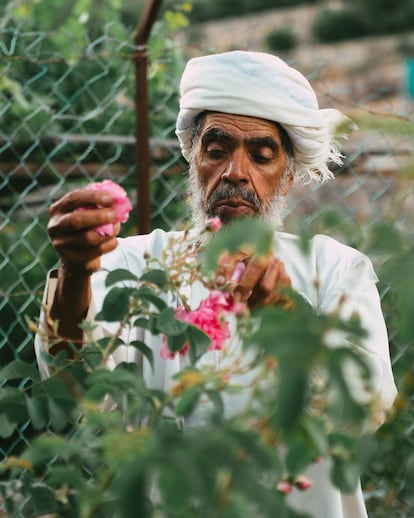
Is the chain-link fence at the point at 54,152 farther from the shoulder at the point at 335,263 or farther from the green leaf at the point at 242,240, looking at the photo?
the green leaf at the point at 242,240

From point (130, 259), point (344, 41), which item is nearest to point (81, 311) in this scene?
point (130, 259)

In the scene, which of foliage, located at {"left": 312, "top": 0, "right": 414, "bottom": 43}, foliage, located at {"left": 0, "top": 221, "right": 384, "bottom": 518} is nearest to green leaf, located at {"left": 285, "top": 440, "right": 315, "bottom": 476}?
foliage, located at {"left": 0, "top": 221, "right": 384, "bottom": 518}

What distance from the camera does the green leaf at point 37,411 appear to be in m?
1.29

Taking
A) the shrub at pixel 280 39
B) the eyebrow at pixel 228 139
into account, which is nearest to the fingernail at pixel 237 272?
the eyebrow at pixel 228 139

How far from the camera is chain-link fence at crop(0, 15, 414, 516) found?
321 centimetres

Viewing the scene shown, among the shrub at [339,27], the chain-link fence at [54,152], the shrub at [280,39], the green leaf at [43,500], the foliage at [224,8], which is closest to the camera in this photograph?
the green leaf at [43,500]

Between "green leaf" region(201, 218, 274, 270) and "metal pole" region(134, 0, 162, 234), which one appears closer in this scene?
"green leaf" region(201, 218, 274, 270)

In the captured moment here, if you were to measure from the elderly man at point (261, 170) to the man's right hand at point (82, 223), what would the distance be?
20.6 inches

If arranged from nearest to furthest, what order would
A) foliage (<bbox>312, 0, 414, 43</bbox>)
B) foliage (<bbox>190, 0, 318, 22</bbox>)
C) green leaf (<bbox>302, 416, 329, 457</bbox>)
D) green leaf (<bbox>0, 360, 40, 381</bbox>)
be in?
1. green leaf (<bbox>302, 416, 329, 457</bbox>)
2. green leaf (<bbox>0, 360, 40, 381</bbox>)
3. foliage (<bbox>312, 0, 414, 43</bbox>)
4. foliage (<bbox>190, 0, 318, 22</bbox>)

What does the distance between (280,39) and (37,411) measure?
1743 centimetres

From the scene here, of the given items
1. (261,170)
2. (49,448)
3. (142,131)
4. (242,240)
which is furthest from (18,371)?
(142,131)

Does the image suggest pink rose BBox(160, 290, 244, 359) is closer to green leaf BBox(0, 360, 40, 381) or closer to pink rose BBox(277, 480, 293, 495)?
green leaf BBox(0, 360, 40, 381)

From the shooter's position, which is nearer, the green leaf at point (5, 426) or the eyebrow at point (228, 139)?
the green leaf at point (5, 426)

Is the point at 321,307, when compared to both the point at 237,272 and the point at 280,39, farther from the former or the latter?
the point at 280,39
